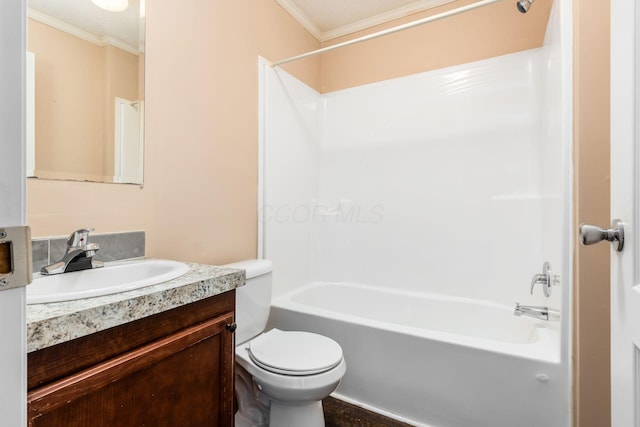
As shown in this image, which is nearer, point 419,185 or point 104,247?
point 104,247

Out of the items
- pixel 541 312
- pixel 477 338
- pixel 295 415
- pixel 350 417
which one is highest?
pixel 541 312

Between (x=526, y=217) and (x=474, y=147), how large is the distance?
55 centimetres

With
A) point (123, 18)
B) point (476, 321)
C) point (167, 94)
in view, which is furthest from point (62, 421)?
point (476, 321)

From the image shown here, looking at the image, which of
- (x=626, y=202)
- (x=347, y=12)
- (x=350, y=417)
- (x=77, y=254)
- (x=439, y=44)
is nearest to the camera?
(x=626, y=202)

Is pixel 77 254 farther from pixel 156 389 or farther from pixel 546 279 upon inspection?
pixel 546 279

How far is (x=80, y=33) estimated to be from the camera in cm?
120

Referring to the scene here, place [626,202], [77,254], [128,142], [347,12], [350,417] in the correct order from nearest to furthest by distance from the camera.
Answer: [626,202] → [77,254] → [128,142] → [350,417] → [347,12]

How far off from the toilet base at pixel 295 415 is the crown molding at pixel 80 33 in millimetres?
1652

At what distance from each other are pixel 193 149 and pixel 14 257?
132 centimetres

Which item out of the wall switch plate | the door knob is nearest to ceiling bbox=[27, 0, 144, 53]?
the wall switch plate

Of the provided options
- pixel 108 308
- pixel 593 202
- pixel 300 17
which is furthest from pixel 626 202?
pixel 300 17

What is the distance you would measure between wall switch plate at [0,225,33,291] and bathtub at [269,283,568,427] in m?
1.56

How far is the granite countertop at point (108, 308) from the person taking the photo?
1.95 feet

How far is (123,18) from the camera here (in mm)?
1307
